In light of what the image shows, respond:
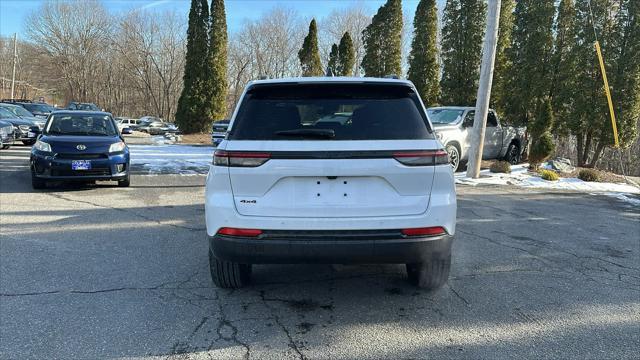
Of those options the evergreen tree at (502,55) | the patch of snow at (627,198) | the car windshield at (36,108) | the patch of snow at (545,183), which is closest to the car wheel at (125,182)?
the patch of snow at (545,183)

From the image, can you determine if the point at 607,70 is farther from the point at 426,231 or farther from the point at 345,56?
the point at 345,56

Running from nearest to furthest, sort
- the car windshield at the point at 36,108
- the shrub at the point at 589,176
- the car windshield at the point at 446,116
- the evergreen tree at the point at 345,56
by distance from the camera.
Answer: the shrub at the point at 589,176, the car windshield at the point at 446,116, the car windshield at the point at 36,108, the evergreen tree at the point at 345,56

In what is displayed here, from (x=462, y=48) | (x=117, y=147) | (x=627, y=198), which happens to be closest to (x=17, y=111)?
(x=117, y=147)

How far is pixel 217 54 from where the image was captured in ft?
89.8

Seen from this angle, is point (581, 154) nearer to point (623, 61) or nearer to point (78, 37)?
point (623, 61)

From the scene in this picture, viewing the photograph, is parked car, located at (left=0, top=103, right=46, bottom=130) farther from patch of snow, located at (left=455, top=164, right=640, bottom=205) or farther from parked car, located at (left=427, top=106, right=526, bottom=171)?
patch of snow, located at (left=455, top=164, right=640, bottom=205)

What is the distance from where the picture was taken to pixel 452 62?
1994 cm

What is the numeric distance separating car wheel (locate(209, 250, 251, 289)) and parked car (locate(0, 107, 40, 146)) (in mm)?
15423

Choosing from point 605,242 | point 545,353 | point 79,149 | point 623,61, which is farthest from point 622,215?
point 79,149

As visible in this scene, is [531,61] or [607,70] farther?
[531,61]

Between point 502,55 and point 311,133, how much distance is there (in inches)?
696

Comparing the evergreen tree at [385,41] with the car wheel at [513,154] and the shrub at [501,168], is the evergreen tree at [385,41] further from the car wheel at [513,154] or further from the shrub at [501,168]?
the shrub at [501,168]

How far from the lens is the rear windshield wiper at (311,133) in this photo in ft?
10.5

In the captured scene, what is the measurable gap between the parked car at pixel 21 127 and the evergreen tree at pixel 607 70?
19.3m
